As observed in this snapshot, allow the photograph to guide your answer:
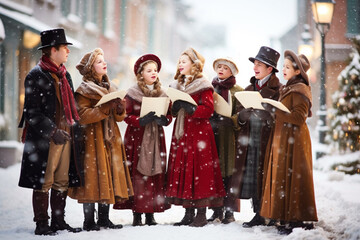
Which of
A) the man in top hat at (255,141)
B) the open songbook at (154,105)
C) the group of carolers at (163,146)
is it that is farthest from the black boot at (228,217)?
the open songbook at (154,105)

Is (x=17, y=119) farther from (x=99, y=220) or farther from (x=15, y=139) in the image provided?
(x=99, y=220)

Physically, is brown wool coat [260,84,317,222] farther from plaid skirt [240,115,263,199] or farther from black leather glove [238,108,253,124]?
black leather glove [238,108,253,124]

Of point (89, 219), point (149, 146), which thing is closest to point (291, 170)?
point (149, 146)

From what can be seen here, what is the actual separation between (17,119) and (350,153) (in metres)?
8.20

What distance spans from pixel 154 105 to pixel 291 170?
1746 mm

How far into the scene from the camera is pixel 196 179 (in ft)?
21.0

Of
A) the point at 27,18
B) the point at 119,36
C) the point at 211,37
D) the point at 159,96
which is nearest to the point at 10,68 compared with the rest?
the point at 27,18

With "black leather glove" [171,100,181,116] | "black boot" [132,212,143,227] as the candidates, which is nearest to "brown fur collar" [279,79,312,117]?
"black leather glove" [171,100,181,116]

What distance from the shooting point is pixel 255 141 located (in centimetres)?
648

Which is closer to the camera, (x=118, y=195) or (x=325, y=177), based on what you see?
(x=118, y=195)

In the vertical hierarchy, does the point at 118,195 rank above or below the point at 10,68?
below

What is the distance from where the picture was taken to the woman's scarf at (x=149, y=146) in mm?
6402

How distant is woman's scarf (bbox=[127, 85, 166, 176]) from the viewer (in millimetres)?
6402

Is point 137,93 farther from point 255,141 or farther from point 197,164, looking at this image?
point 255,141
